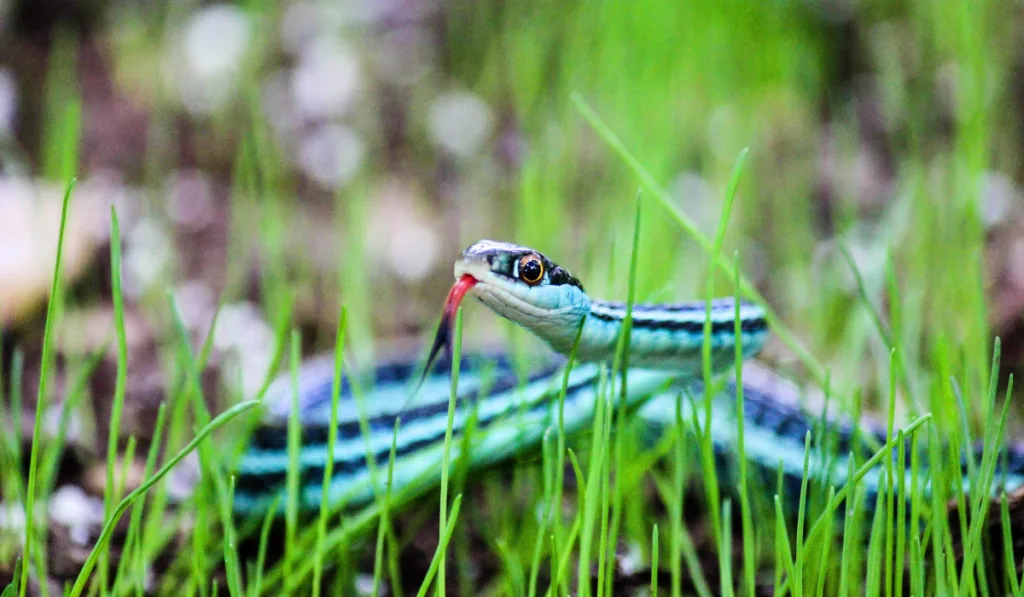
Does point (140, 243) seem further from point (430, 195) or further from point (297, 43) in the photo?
point (297, 43)

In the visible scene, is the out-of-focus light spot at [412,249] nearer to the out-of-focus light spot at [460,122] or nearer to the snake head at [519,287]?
the out-of-focus light spot at [460,122]

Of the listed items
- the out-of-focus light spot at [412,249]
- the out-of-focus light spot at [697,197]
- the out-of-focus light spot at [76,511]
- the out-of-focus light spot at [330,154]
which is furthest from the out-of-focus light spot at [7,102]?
the out-of-focus light spot at [697,197]

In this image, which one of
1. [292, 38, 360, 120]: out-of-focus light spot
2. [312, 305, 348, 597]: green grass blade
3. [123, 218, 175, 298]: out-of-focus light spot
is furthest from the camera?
[292, 38, 360, 120]: out-of-focus light spot

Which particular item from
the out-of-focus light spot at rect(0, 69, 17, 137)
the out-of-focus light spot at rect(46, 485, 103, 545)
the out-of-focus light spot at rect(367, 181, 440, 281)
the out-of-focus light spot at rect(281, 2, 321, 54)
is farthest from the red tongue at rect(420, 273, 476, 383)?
the out-of-focus light spot at rect(281, 2, 321, 54)

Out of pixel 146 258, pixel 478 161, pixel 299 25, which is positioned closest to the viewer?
pixel 146 258

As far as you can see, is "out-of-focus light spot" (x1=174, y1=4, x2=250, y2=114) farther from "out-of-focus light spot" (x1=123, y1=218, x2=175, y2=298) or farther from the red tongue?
the red tongue

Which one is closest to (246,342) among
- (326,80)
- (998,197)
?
(326,80)

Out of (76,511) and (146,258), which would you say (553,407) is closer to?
(76,511)
